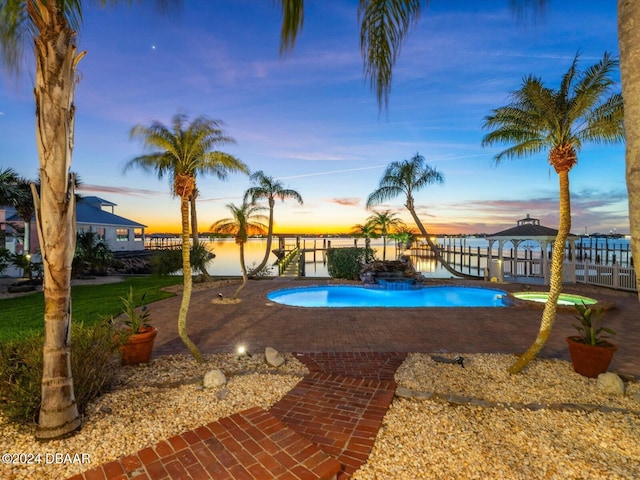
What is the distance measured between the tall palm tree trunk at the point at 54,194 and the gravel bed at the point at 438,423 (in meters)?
0.50

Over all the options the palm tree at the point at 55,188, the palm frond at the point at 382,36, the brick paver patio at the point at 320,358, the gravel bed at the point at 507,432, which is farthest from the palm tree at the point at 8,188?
the gravel bed at the point at 507,432

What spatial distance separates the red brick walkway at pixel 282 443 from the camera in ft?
8.27

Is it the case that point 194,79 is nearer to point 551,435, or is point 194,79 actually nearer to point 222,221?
point 222,221

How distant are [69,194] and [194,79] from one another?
9774 mm

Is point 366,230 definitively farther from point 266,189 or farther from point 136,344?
point 136,344

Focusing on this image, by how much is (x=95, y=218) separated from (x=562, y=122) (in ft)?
98.6

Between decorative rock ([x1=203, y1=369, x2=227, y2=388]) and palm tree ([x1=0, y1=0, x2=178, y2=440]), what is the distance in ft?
4.62

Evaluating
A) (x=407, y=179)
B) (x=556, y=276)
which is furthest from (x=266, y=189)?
(x=556, y=276)

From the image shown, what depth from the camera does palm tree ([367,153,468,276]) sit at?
2062 cm

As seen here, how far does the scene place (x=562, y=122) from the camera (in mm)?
5586

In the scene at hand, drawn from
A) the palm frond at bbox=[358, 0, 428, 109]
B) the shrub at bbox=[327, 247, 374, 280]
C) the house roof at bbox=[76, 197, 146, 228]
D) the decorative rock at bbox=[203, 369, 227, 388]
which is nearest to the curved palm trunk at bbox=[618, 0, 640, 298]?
the palm frond at bbox=[358, 0, 428, 109]

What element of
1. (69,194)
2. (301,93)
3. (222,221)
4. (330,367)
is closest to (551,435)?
(330,367)

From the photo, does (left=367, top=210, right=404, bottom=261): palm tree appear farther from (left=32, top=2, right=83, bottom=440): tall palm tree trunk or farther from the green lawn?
(left=32, top=2, right=83, bottom=440): tall palm tree trunk

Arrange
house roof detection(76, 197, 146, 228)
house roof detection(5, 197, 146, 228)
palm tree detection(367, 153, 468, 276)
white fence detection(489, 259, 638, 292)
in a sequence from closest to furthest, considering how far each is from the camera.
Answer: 1. white fence detection(489, 259, 638, 292)
2. palm tree detection(367, 153, 468, 276)
3. house roof detection(5, 197, 146, 228)
4. house roof detection(76, 197, 146, 228)
